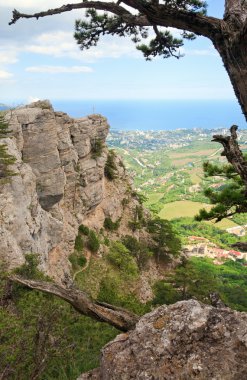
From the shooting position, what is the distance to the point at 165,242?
4272cm

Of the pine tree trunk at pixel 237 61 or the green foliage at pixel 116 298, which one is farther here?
the green foliage at pixel 116 298

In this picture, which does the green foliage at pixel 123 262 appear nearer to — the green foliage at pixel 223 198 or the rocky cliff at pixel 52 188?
the rocky cliff at pixel 52 188

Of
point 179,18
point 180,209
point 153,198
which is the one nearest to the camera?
point 179,18

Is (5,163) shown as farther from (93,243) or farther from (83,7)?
(83,7)

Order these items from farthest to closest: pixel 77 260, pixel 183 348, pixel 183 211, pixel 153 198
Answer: pixel 153 198 < pixel 183 211 < pixel 77 260 < pixel 183 348

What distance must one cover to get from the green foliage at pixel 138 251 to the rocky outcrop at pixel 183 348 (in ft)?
117

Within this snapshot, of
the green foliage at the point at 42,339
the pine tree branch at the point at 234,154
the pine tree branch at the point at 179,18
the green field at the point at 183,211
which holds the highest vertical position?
the pine tree branch at the point at 179,18

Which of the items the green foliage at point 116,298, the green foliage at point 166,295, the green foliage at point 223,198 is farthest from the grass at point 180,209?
the green foliage at point 223,198

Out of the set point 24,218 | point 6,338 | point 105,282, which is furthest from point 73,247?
point 6,338

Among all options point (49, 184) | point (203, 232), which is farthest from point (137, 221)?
point (203, 232)

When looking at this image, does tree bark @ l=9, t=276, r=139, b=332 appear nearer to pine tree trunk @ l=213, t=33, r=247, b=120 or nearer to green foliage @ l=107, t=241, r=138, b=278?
pine tree trunk @ l=213, t=33, r=247, b=120

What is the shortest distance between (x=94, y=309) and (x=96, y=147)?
3642cm

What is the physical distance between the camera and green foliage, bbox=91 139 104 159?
40.6 meters

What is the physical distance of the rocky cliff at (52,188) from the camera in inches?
900
